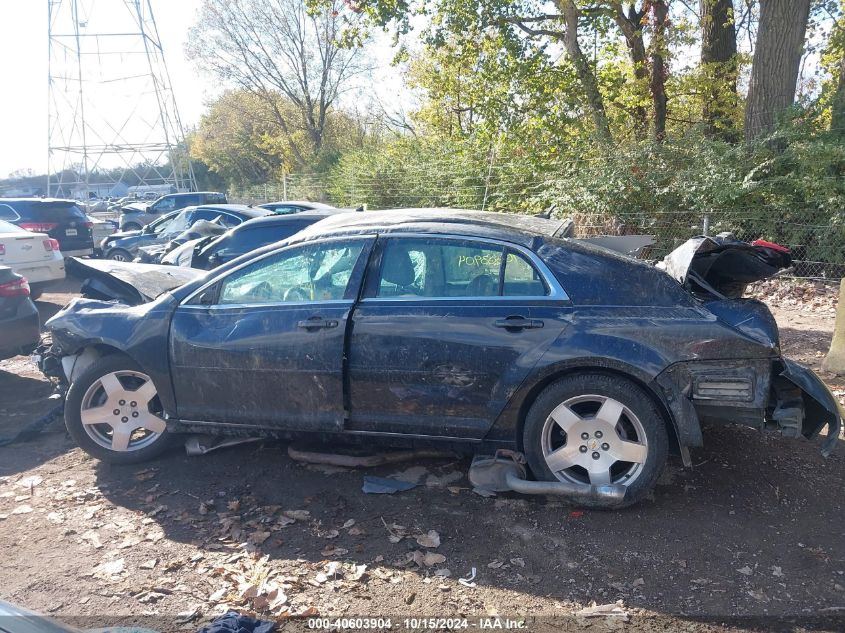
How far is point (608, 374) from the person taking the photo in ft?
Answer: 12.9

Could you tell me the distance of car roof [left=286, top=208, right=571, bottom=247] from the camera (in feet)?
14.0

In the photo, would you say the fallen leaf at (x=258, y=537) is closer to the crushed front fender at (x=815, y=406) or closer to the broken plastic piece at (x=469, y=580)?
the broken plastic piece at (x=469, y=580)

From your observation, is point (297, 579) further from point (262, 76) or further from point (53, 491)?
point (262, 76)

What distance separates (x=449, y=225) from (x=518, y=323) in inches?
33.3

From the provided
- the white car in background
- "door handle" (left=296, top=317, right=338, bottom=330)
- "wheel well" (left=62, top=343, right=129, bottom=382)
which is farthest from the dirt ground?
the white car in background

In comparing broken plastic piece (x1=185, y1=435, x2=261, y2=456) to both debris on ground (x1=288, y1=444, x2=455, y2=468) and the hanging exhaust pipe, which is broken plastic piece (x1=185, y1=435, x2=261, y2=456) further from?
the hanging exhaust pipe

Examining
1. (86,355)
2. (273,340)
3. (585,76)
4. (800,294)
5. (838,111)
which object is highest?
(585,76)

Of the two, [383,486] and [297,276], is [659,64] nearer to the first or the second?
[297,276]

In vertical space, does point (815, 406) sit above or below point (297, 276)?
below

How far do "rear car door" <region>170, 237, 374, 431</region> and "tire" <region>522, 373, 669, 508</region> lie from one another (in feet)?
4.13

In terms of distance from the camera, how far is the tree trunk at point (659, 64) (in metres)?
14.3

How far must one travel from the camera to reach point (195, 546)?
12.4ft

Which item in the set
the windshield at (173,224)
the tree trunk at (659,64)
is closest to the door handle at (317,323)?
the windshield at (173,224)

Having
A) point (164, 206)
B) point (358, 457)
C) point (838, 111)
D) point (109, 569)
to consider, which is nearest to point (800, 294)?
point (838, 111)
